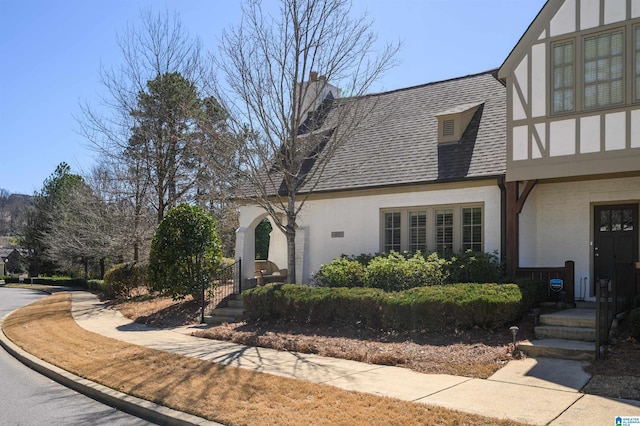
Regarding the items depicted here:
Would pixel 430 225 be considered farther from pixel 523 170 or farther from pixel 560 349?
pixel 560 349

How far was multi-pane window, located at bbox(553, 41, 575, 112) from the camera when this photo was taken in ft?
37.6

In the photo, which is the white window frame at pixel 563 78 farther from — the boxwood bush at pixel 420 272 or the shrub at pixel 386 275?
the shrub at pixel 386 275

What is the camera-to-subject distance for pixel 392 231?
15.4 m

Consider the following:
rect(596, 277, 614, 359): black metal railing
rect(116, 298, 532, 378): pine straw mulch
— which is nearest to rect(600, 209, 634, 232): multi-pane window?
rect(116, 298, 532, 378): pine straw mulch

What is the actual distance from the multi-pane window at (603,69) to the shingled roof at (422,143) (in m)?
2.74

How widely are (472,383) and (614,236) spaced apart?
272 inches

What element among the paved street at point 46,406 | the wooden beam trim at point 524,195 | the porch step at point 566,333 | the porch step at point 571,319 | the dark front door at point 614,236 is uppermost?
the wooden beam trim at point 524,195

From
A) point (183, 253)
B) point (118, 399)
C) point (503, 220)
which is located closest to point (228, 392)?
point (118, 399)

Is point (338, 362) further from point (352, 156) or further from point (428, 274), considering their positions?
point (352, 156)

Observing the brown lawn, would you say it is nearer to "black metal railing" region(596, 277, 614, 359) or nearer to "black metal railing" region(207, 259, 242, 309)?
"black metal railing" region(596, 277, 614, 359)

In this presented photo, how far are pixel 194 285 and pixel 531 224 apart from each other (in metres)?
9.58

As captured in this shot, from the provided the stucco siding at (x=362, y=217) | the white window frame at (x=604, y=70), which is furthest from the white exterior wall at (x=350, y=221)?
the white window frame at (x=604, y=70)

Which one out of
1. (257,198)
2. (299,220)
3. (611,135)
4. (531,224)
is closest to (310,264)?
(299,220)

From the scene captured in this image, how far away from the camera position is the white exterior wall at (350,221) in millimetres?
13609
